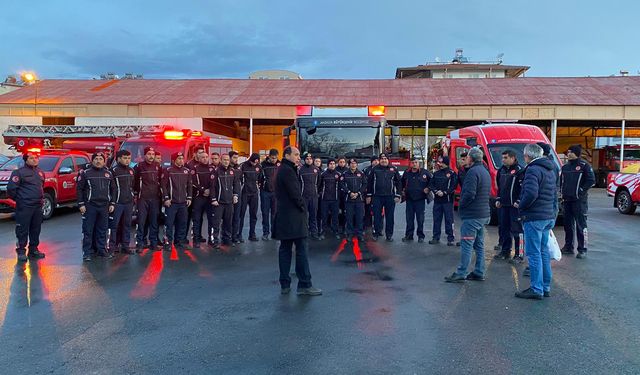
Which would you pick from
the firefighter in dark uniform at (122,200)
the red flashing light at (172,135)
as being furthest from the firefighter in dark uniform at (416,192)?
the red flashing light at (172,135)

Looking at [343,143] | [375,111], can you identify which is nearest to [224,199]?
[343,143]

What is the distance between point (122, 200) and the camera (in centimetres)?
793

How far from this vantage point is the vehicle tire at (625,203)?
13.9 metres

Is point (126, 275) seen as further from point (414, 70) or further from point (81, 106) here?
point (414, 70)

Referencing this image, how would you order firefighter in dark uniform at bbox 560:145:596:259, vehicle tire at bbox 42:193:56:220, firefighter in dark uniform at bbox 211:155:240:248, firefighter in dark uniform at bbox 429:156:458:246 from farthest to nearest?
vehicle tire at bbox 42:193:56:220
firefighter in dark uniform at bbox 429:156:458:246
firefighter in dark uniform at bbox 211:155:240:248
firefighter in dark uniform at bbox 560:145:596:259

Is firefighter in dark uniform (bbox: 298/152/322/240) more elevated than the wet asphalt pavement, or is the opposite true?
firefighter in dark uniform (bbox: 298/152/322/240)

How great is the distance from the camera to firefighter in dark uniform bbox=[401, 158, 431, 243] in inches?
366

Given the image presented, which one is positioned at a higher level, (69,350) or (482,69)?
(482,69)

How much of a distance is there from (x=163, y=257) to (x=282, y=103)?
21.3 metres

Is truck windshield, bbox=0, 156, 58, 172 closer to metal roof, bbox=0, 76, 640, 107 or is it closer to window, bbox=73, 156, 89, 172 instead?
window, bbox=73, 156, 89, 172

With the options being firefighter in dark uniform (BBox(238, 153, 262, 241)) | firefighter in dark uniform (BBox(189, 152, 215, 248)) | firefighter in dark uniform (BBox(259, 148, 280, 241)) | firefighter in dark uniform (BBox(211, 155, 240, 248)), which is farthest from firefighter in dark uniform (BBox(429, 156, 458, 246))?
firefighter in dark uniform (BBox(189, 152, 215, 248))

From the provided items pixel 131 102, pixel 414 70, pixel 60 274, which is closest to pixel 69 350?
pixel 60 274

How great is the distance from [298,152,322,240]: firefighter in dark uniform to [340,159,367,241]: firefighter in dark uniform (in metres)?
0.58

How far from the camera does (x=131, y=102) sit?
28.4 m
